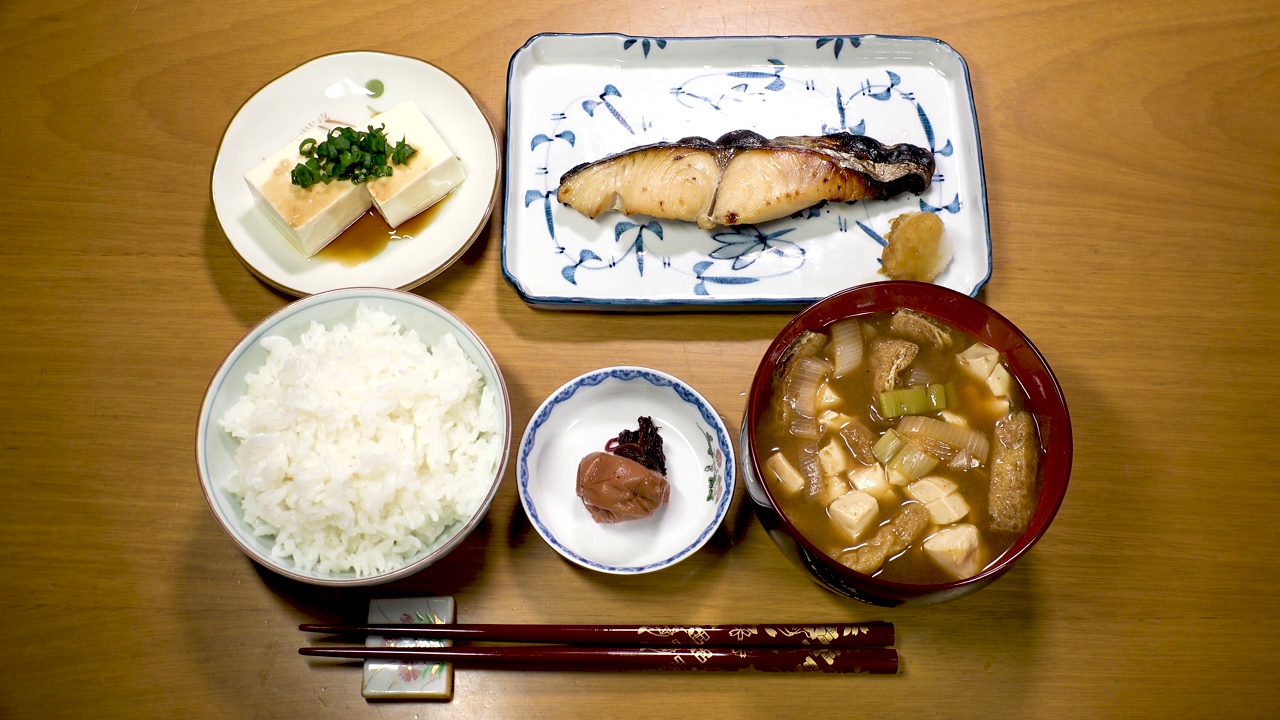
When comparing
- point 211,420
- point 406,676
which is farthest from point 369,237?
point 406,676

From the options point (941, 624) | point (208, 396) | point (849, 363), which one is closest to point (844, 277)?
point (849, 363)

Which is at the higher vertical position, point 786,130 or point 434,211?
point 786,130

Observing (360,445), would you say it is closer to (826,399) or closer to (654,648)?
(654,648)

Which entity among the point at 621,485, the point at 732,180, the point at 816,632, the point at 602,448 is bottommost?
the point at 816,632

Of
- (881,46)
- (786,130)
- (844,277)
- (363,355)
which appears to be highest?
(881,46)

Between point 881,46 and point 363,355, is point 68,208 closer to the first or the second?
point 363,355
